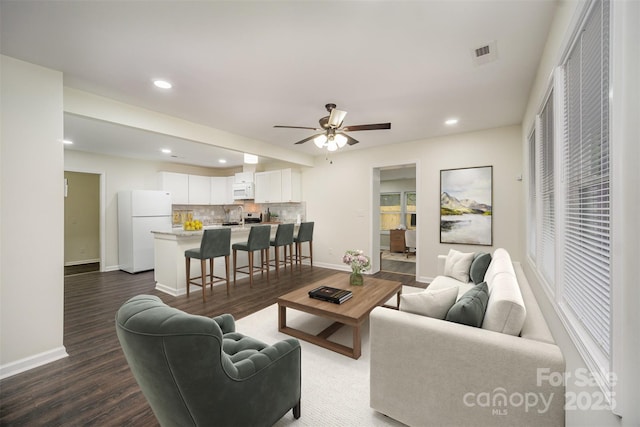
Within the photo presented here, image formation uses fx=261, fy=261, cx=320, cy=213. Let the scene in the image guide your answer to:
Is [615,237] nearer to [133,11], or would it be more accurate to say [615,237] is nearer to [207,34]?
[207,34]

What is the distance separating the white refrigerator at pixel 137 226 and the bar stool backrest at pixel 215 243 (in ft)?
8.27

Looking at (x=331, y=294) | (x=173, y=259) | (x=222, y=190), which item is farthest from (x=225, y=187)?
(x=331, y=294)

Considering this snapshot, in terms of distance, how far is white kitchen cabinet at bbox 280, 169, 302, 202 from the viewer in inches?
238

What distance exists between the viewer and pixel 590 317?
1.08 metres

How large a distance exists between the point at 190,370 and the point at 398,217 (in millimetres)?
8174

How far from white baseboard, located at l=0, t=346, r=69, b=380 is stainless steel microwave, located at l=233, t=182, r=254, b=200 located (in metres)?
4.67

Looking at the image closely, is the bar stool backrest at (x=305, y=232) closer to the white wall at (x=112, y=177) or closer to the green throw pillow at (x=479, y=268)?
the green throw pillow at (x=479, y=268)

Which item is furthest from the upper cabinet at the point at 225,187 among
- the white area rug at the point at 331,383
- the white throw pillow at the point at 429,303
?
the white throw pillow at the point at 429,303

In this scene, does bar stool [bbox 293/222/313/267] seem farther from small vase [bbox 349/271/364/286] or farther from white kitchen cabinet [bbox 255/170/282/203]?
small vase [bbox 349/271/364/286]

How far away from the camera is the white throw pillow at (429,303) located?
1556mm

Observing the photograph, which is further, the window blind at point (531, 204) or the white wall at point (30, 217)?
the window blind at point (531, 204)

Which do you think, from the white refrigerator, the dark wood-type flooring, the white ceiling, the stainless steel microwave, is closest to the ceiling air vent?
the white ceiling

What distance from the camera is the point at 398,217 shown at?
28.2ft

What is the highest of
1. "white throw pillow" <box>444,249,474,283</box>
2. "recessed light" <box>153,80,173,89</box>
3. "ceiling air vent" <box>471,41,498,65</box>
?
"ceiling air vent" <box>471,41,498,65</box>
